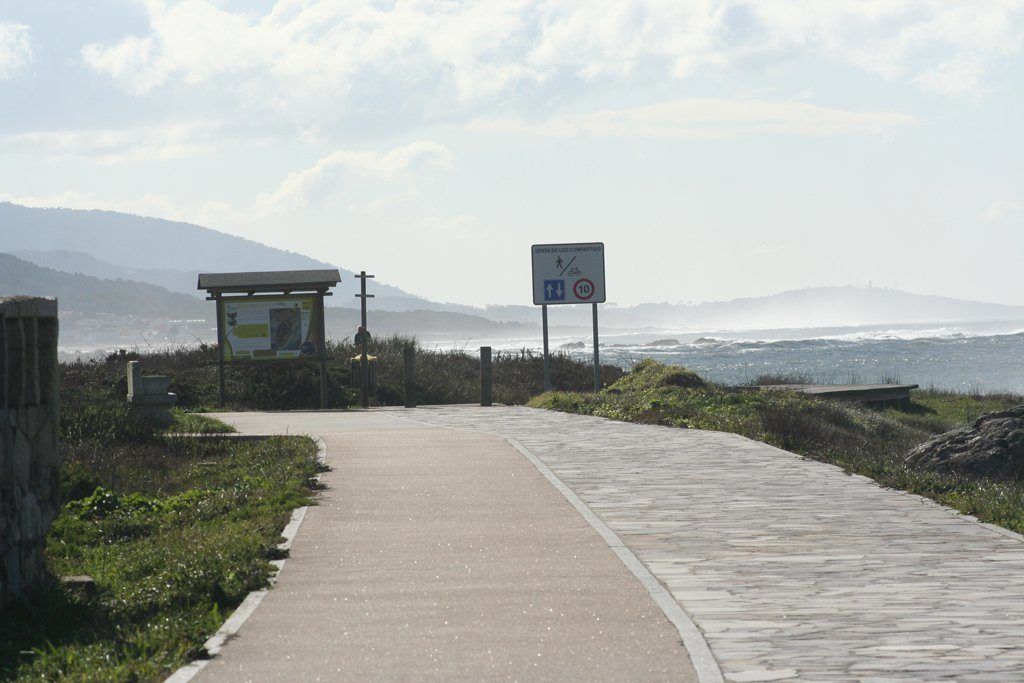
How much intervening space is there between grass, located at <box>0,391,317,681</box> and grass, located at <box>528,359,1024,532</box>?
5.87m

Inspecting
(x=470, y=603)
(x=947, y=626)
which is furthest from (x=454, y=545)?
(x=947, y=626)

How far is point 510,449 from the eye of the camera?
17031mm

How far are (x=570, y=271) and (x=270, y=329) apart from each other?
256 inches

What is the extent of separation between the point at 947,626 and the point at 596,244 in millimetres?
21505

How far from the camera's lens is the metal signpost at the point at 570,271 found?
28422 millimetres

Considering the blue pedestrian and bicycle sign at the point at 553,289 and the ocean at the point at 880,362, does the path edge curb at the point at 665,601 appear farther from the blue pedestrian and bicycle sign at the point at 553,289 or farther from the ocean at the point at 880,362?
the ocean at the point at 880,362

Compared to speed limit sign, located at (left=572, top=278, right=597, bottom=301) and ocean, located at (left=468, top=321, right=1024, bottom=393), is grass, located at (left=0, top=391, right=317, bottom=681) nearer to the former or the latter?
speed limit sign, located at (left=572, top=278, right=597, bottom=301)

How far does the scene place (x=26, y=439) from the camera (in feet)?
27.9

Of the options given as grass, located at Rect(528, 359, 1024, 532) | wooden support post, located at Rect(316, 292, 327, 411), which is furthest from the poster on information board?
grass, located at Rect(528, 359, 1024, 532)

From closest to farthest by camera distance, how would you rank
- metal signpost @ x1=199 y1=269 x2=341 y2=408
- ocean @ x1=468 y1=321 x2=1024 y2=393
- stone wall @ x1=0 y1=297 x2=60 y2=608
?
1. stone wall @ x1=0 y1=297 x2=60 y2=608
2. metal signpost @ x1=199 y1=269 x2=341 y2=408
3. ocean @ x1=468 y1=321 x2=1024 y2=393

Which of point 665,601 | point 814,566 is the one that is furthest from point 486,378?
point 665,601

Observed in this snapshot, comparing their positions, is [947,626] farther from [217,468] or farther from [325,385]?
[325,385]

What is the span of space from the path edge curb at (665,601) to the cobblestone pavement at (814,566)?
8 cm

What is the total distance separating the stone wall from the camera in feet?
27.0
